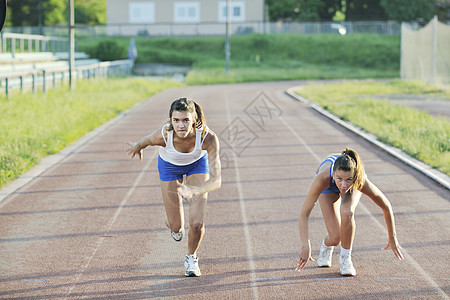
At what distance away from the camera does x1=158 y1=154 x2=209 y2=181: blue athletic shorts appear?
625 cm

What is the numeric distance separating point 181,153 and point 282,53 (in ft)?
177

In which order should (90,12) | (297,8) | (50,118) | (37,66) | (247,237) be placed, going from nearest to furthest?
1. (247,237)
2. (50,118)
3. (37,66)
4. (297,8)
5. (90,12)

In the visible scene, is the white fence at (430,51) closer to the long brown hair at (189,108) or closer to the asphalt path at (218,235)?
the asphalt path at (218,235)

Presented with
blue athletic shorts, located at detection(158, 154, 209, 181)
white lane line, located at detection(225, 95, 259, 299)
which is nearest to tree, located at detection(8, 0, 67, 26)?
white lane line, located at detection(225, 95, 259, 299)

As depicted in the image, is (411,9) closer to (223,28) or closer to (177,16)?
(223,28)

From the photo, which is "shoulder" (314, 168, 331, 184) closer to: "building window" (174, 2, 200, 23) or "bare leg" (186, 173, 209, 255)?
"bare leg" (186, 173, 209, 255)

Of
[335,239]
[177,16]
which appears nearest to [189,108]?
[335,239]

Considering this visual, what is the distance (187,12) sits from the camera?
65.9 meters

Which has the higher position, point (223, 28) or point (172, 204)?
point (223, 28)

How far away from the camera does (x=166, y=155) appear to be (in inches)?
247

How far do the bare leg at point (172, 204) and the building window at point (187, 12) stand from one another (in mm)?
60733

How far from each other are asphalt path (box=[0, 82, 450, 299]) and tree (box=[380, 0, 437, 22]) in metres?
52.7

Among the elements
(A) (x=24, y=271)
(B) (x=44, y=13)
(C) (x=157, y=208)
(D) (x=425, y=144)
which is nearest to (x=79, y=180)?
(C) (x=157, y=208)

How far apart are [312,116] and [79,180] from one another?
1190 cm
